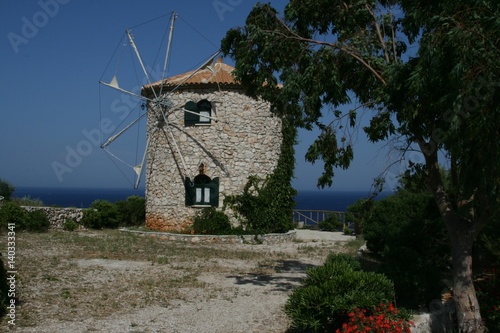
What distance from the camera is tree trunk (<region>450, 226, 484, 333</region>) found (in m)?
6.58

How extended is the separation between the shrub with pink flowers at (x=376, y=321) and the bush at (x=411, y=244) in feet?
5.27

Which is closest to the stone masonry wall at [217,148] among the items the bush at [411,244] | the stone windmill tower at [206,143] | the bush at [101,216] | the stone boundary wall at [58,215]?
the stone windmill tower at [206,143]

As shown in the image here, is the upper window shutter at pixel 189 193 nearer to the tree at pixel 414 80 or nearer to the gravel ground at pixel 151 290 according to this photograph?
the gravel ground at pixel 151 290

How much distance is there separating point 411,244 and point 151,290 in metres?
5.41

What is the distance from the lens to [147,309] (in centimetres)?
721

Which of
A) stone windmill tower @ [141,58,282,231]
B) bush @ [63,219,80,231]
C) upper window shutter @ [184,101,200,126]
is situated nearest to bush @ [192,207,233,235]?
stone windmill tower @ [141,58,282,231]

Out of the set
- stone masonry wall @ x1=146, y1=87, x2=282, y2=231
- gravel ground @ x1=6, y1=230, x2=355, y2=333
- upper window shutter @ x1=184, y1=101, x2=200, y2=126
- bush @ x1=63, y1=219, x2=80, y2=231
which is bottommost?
gravel ground @ x1=6, y1=230, x2=355, y2=333

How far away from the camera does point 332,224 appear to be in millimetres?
23266

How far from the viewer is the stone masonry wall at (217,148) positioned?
1722 centimetres

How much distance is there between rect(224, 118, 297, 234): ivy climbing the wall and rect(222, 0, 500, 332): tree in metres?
8.25

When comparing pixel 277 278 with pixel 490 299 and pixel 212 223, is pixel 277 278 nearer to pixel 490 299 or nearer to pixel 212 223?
pixel 490 299

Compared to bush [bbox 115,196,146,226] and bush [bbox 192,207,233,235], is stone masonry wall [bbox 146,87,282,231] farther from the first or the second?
bush [bbox 115,196,146,226]

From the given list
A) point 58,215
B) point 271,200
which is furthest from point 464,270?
point 58,215

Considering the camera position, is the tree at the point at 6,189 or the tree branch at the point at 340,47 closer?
the tree branch at the point at 340,47
